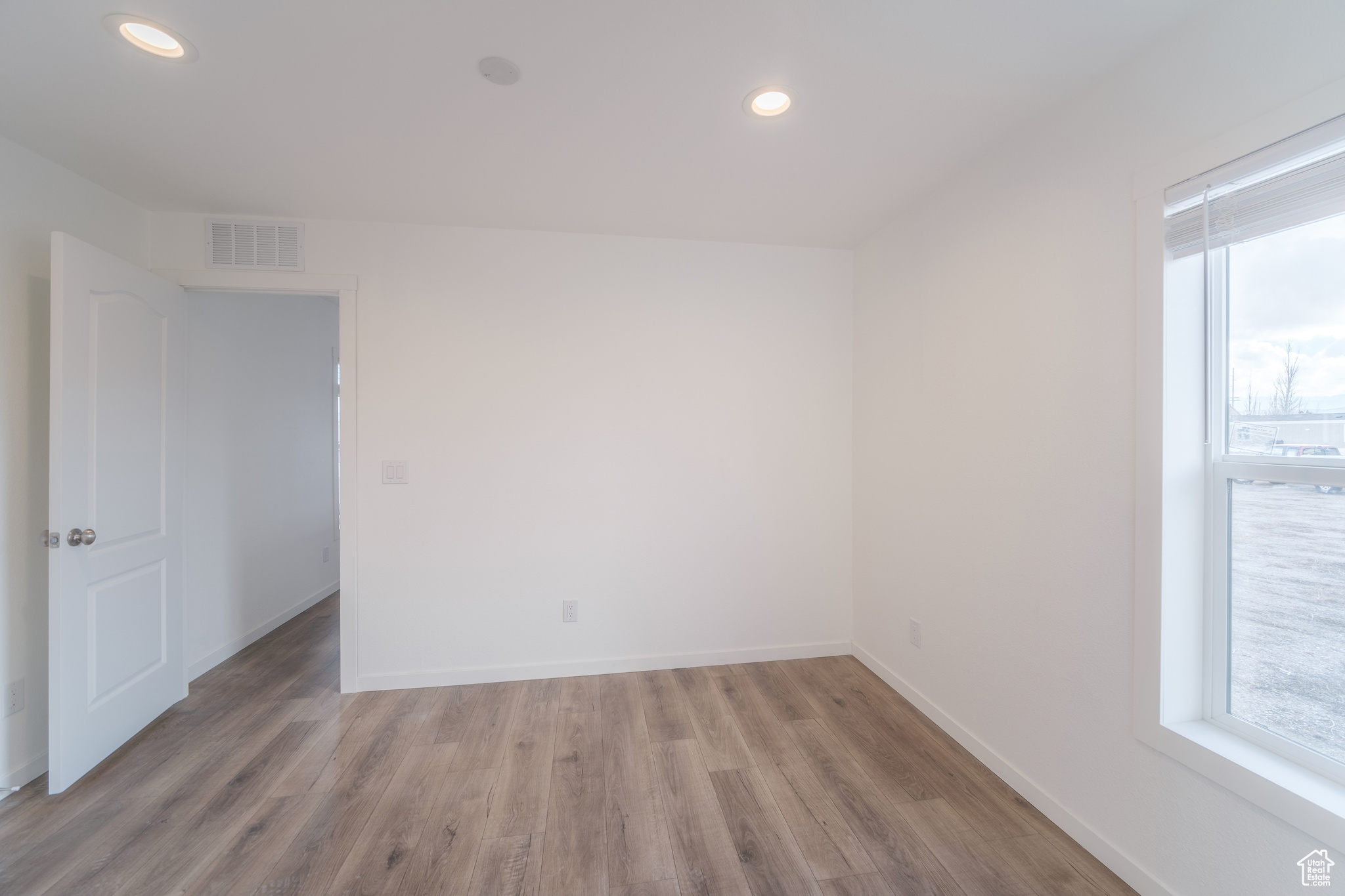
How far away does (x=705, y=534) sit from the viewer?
315cm

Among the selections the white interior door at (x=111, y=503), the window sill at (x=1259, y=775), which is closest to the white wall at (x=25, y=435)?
the white interior door at (x=111, y=503)

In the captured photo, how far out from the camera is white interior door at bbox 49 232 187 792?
202cm

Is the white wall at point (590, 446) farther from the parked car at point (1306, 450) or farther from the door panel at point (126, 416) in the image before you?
the parked car at point (1306, 450)

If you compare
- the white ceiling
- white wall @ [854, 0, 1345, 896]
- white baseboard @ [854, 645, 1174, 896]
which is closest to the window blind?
white wall @ [854, 0, 1345, 896]

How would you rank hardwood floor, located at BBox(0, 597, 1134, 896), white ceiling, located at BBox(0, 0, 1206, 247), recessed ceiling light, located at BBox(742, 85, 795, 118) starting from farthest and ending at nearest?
recessed ceiling light, located at BBox(742, 85, 795, 118)
hardwood floor, located at BBox(0, 597, 1134, 896)
white ceiling, located at BBox(0, 0, 1206, 247)

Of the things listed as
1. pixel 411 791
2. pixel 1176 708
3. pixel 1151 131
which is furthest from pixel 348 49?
pixel 1176 708

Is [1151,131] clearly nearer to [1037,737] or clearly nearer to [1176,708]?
[1176,708]

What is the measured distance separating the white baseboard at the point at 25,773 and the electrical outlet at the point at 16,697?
217 millimetres

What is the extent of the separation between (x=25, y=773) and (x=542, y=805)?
1981 mm

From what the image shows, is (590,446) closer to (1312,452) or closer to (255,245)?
(255,245)

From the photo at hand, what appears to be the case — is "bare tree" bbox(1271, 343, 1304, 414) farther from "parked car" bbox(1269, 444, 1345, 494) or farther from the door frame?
the door frame

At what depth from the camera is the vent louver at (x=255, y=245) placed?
2.75m

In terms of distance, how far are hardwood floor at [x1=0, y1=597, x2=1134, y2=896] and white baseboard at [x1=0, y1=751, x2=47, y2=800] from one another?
0.16 ft

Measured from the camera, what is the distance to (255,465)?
11.8 ft
